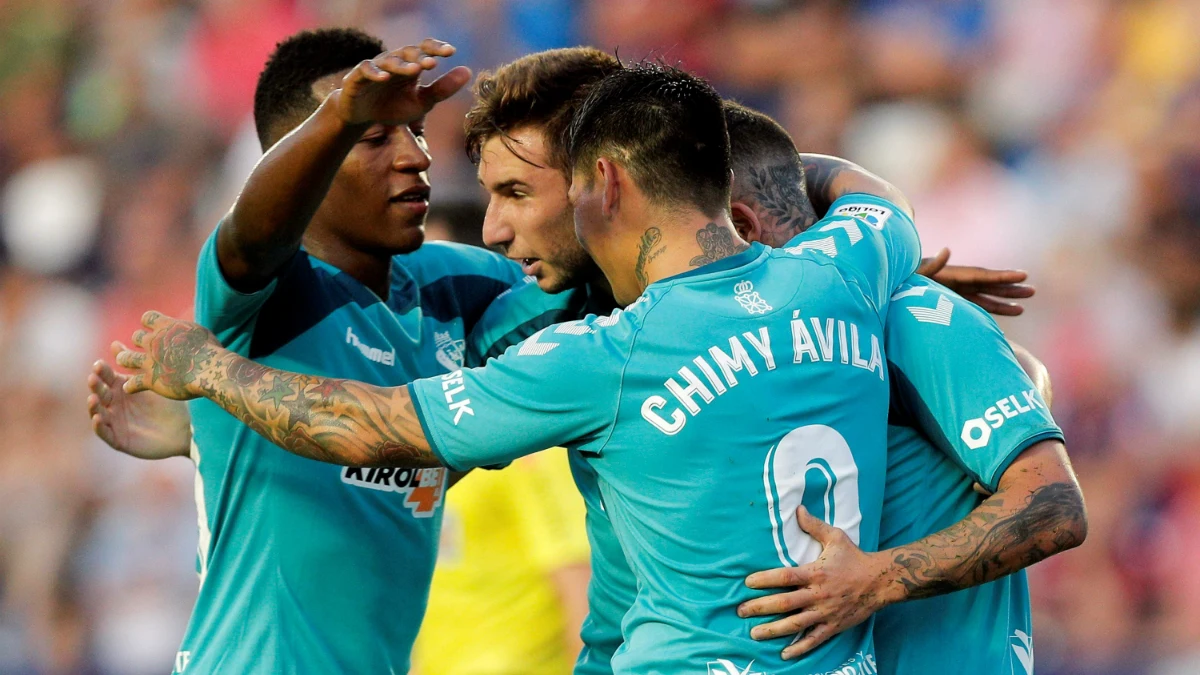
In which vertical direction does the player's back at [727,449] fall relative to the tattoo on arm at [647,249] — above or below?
below

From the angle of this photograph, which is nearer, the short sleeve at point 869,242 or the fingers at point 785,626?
the fingers at point 785,626

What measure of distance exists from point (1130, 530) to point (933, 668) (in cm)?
375

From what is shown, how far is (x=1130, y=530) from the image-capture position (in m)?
6.30

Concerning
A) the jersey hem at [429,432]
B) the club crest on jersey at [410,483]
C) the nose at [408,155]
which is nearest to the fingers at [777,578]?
the jersey hem at [429,432]

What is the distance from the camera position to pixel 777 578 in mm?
2641

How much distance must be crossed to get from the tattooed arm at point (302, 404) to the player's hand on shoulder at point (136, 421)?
2.98ft

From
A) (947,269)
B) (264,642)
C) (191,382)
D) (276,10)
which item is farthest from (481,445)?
(276,10)

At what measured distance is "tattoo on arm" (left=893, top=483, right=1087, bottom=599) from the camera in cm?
275

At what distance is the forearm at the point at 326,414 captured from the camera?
271 cm

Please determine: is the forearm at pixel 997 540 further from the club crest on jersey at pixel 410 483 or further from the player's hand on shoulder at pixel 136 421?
the player's hand on shoulder at pixel 136 421

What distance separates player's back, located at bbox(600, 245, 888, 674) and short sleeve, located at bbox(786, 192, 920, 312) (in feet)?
0.75

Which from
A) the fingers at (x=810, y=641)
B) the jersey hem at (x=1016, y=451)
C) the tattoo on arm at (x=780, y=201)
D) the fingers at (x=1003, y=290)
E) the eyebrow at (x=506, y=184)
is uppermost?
the eyebrow at (x=506, y=184)

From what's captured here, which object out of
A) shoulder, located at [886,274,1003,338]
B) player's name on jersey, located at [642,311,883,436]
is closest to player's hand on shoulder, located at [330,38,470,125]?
player's name on jersey, located at [642,311,883,436]

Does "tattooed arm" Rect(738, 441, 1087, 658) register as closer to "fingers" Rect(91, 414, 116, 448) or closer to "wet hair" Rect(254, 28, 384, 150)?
"wet hair" Rect(254, 28, 384, 150)
